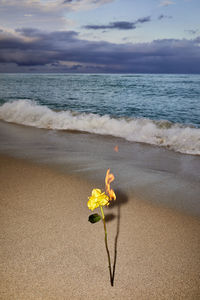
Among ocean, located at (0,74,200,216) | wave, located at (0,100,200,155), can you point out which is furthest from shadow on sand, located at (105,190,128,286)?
wave, located at (0,100,200,155)

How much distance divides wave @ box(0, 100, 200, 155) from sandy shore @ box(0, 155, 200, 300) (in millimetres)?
3940

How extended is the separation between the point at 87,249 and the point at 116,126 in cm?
686

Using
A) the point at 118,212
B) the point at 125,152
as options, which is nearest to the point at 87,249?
the point at 118,212

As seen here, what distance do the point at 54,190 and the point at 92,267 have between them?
1512 millimetres

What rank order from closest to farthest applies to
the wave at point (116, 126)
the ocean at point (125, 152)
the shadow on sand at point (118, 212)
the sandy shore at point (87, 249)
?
1. the sandy shore at point (87, 249)
2. the shadow on sand at point (118, 212)
3. the ocean at point (125, 152)
4. the wave at point (116, 126)

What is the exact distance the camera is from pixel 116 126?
343 inches

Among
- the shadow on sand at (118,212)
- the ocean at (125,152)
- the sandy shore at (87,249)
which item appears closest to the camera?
the sandy shore at (87,249)

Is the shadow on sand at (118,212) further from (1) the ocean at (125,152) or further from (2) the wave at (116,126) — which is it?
(2) the wave at (116,126)

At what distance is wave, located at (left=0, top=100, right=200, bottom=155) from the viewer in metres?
6.97

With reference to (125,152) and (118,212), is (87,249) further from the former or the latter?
(125,152)

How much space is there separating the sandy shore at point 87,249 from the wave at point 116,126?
394cm

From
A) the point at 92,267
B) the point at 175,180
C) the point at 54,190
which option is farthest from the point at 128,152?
the point at 92,267

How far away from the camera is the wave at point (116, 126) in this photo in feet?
22.9

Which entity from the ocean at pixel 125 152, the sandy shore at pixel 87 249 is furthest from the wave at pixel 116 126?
the sandy shore at pixel 87 249
